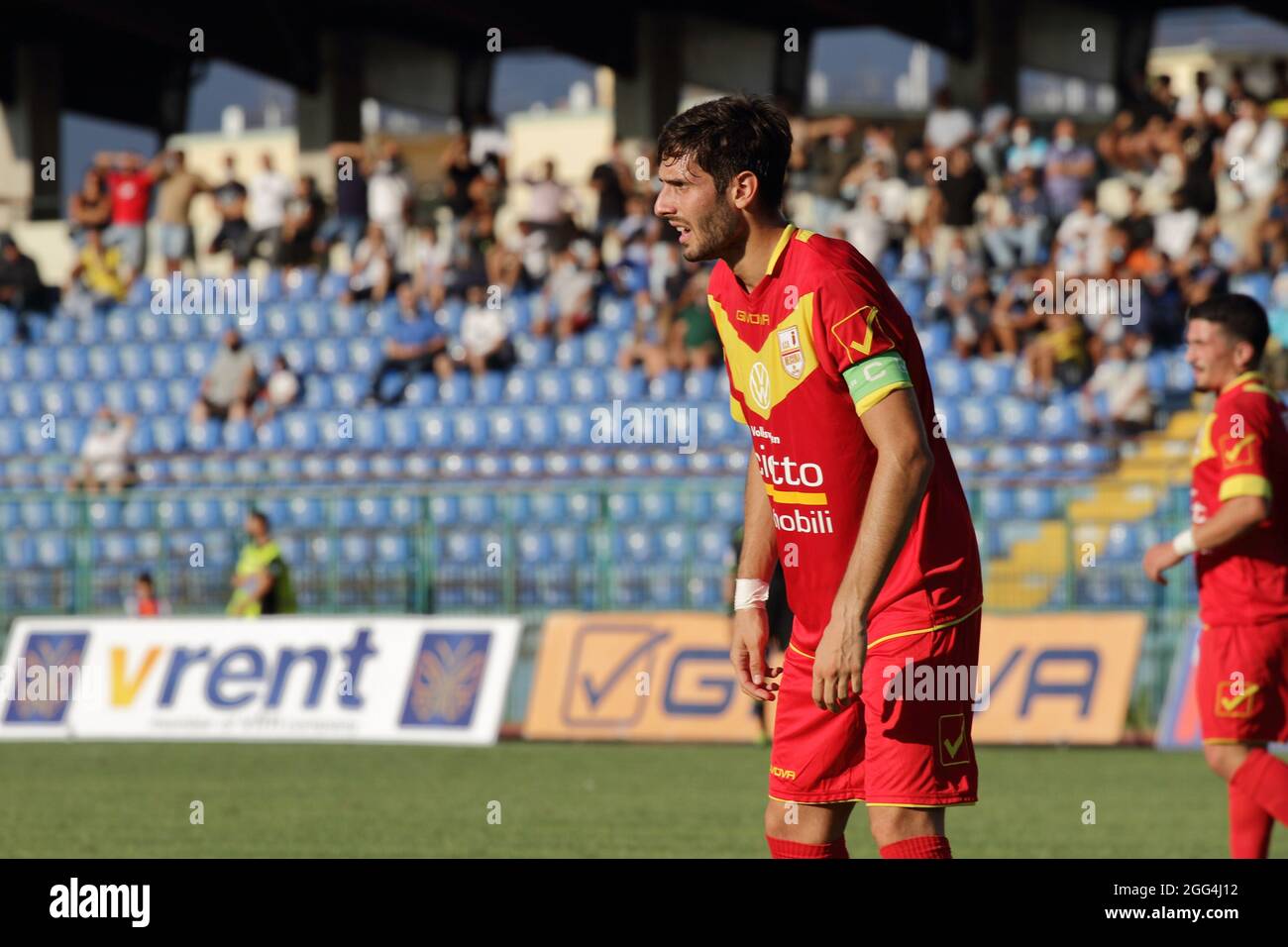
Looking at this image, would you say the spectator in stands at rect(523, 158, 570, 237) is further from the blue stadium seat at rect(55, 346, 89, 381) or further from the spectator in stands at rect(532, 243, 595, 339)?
the blue stadium seat at rect(55, 346, 89, 381)

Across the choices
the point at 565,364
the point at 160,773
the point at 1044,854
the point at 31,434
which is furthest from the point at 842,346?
the point at 31,434

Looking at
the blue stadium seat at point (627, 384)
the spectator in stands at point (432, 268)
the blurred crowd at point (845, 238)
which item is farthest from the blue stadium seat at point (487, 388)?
the spectator in stands at point (432, 268)

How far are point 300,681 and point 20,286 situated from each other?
1229 centimetres

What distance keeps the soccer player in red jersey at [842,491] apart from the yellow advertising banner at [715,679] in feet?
34.7

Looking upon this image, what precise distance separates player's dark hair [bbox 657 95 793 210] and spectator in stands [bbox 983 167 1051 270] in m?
17.3

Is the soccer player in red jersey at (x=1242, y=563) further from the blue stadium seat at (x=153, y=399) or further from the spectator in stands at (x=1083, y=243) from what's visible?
the blue stadium seat at (x=153, y=399)

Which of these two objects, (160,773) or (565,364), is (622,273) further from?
(160,773)

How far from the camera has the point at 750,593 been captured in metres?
6.18

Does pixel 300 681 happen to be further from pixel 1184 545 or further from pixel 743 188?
pixel 743 188

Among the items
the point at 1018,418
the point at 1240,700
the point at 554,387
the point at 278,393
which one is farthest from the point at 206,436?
the point at 1240,700

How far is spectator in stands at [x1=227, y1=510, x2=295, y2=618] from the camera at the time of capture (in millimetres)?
18266

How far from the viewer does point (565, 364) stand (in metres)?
23.8

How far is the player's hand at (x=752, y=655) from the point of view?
19.8 feet

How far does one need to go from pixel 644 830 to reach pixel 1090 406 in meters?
9.98
